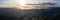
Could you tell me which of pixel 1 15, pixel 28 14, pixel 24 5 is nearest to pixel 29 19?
pixel 28 14

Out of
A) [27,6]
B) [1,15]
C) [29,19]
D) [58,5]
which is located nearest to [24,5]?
[27,6]

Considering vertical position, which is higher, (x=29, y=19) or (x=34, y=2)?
(x=34, y=2)

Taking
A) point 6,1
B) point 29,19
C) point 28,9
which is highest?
point 6,1

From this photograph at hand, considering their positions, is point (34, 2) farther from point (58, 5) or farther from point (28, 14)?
point (58, 5)

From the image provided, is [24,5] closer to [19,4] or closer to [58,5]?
[19,4]

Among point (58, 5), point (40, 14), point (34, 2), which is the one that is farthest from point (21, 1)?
point (58, 5)

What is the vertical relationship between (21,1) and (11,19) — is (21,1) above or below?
above

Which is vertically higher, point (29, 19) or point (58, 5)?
point (58, 5)

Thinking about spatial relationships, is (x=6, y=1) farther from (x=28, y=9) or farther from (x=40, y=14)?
(x=40, y=14)
